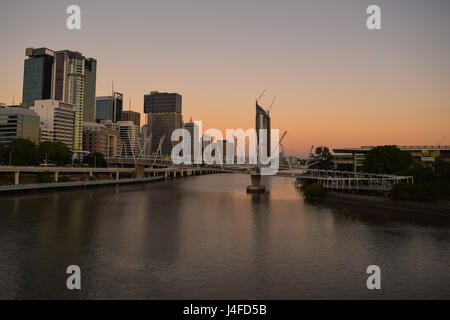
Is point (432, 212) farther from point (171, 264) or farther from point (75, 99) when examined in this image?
point (75, 99)

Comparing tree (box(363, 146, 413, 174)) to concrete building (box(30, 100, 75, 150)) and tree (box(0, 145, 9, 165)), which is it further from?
concrete building (box(30, 100, 75, 150))

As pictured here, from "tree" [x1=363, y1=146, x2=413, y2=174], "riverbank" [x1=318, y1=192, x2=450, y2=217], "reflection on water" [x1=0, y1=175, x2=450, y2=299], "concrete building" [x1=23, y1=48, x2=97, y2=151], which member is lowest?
"reflection on water" [x1=0, y1=175, x2=450, y2=299]

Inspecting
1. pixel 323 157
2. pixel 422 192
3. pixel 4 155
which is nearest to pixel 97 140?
pixel 4 155

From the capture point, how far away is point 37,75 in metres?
192

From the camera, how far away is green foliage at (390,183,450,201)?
40188 millimetres

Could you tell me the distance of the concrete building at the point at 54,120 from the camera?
142m

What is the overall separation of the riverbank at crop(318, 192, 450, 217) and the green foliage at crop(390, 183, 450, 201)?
39.5 inches

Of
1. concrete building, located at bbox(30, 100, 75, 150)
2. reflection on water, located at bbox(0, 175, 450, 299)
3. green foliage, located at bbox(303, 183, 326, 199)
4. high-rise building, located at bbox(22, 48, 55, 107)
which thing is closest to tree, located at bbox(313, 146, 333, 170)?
green foliage, located at bbox(303, 183, 326, 199)

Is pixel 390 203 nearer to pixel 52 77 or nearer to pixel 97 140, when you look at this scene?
pixel 97 140

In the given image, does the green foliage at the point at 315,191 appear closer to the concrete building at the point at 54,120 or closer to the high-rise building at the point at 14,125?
the high-rise building at the point at 14,125

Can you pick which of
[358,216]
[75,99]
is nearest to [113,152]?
[75,99]

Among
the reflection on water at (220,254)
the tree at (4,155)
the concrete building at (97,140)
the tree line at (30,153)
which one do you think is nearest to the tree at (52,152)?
the tree line at (30,153)

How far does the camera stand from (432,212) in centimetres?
3844
